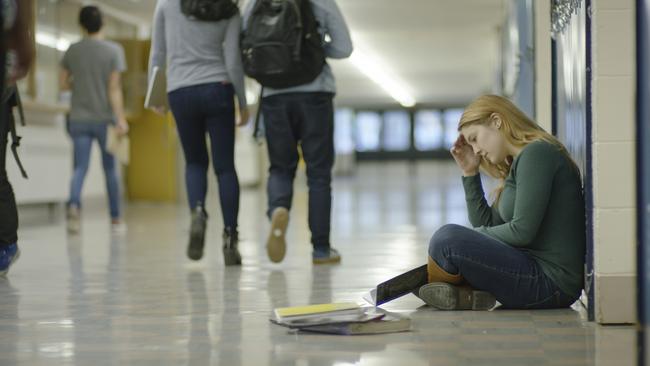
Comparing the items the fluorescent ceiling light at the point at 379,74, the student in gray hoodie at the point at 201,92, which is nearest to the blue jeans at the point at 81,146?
the student in gray hoodie at the point at 201,92

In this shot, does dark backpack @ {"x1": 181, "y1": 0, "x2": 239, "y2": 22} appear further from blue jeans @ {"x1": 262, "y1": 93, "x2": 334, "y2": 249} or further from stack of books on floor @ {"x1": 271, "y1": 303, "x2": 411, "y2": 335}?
stack of books on floor @ {"x1": 271, "y1": 303, "x2": 411, "y2": 335}

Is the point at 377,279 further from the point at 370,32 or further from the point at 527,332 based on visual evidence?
the point at 370,32

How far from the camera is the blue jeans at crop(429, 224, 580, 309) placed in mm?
3311

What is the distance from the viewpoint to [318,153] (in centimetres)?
500

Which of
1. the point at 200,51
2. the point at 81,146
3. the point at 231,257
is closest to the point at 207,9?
the point at 200,51

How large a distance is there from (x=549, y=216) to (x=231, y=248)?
213cm

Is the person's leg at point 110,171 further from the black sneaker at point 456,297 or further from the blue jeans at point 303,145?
the black sneaker at point 456,297

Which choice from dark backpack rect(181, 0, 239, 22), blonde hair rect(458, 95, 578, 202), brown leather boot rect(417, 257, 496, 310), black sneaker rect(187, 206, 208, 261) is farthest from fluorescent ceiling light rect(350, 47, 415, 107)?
brown leather boot rect(417, 257, 496, 310)

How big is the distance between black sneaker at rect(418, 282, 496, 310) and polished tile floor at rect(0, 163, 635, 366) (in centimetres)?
5

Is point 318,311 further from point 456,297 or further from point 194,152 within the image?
point 194,152

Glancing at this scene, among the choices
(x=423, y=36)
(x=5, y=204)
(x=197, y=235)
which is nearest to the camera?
(x=5, y=204)

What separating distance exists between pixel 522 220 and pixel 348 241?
3436 mm

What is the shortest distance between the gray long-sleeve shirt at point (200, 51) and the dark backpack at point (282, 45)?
0.07 m

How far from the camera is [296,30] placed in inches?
191
